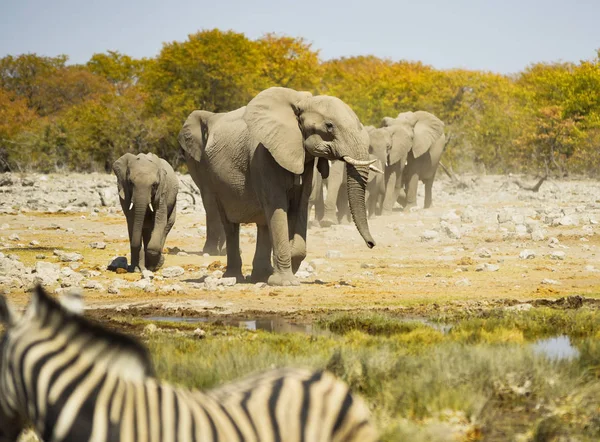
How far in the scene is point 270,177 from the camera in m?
13.9

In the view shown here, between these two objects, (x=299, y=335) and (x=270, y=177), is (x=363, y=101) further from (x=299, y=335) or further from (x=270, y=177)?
(x=299, y=335)

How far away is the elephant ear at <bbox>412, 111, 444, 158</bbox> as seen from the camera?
31.3m

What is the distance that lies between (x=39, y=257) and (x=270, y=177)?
5.87 m

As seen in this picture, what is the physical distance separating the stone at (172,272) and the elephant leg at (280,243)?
238 centimetres

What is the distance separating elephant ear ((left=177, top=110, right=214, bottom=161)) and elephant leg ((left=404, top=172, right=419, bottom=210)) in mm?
12640

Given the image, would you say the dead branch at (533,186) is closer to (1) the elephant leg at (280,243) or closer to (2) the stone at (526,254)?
(2) the stone at (526,254)

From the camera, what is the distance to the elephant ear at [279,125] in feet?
44.3

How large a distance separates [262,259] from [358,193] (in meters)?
2.34

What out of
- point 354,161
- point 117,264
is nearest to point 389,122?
point 117,264

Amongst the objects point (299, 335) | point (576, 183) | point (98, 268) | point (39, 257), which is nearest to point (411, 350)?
point (299, 335)

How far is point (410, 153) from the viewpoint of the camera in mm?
31766

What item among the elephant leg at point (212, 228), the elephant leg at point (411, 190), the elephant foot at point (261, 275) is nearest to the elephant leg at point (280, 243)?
the elephant foot at point (261, 275)

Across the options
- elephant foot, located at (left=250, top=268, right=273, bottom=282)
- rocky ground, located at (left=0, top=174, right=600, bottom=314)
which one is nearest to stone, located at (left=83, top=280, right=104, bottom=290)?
rocky ground, located at (left=0, top=174, right=600, bottom=314)

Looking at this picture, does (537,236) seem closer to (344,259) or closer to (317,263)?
(344,259)
